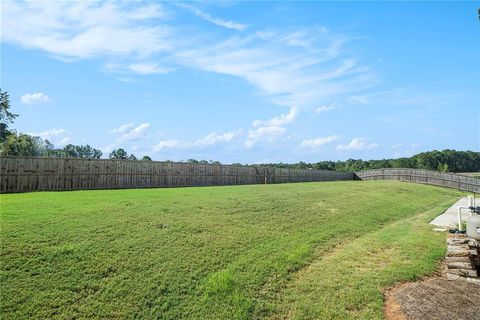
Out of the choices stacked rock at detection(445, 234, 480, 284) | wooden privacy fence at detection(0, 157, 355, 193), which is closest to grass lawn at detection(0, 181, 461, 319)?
stacked rock at detection(445, 234, 480, 284)

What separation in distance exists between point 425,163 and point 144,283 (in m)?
79.3

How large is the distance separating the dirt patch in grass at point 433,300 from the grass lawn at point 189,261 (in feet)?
1.27

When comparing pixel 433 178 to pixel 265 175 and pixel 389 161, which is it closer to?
pixel 265 175

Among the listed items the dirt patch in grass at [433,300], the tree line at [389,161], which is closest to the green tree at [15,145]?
the tree line at [389,161]

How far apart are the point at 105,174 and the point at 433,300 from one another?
16.6 meters

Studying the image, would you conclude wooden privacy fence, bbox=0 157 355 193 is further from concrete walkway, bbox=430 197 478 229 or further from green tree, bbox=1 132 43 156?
green tree, bbox=1 132 43 156

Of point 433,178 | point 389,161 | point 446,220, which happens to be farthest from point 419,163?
point 446,220

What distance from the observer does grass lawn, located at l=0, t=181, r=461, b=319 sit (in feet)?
21.4

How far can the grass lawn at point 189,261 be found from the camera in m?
6.52

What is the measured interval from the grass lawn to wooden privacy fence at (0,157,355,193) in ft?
17.8

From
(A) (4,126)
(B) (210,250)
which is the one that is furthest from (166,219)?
(A) (4,126)

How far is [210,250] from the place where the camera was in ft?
29.1

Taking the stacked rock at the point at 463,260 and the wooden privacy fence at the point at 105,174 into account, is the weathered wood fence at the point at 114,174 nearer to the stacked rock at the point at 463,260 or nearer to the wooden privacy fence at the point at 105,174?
the wooden privacy fence at the point at 105,174

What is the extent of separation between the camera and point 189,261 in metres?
8.13
